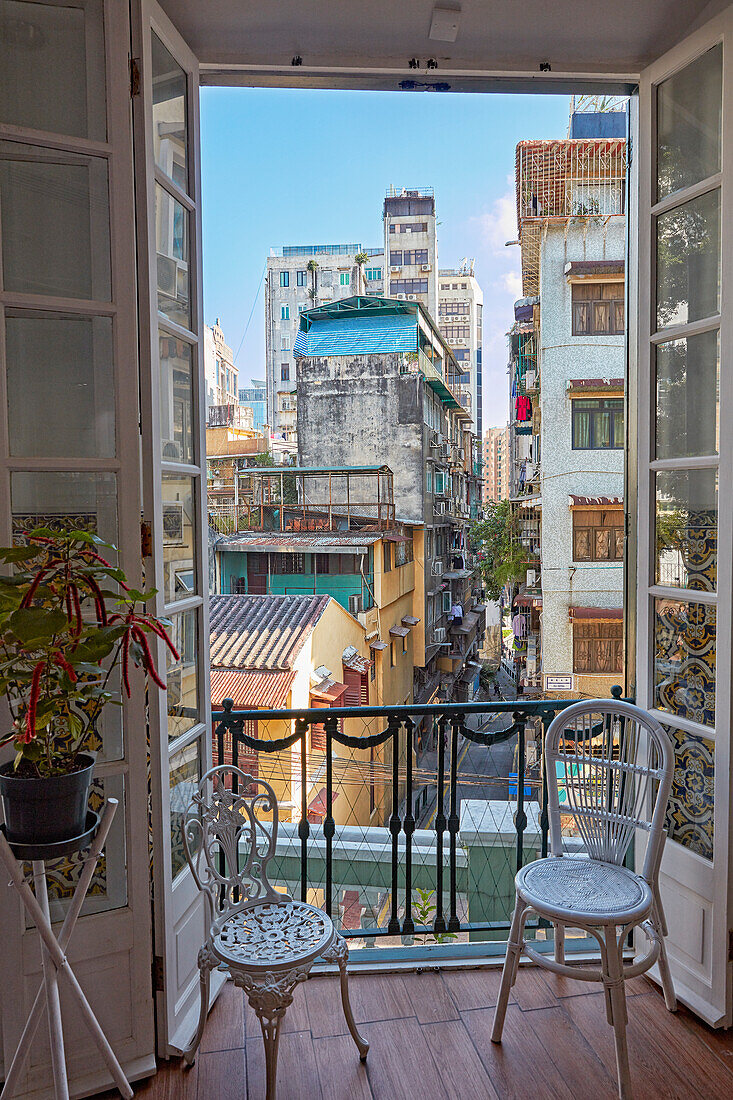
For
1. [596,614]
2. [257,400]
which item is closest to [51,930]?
[596,614]

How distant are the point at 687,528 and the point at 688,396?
1.18 ft

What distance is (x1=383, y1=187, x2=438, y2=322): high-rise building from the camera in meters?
16.6

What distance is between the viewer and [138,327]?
159 cm

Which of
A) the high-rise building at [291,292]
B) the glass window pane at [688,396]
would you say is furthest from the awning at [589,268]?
the glass window pane at [688,396]

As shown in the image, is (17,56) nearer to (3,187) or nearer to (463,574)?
(3,187)

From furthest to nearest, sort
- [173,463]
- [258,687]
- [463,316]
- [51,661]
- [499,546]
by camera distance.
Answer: [463,316] < [499,546] < [258,687] < [173,463] < [51,661]

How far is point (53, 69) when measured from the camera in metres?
1.54

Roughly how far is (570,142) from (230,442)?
791cm

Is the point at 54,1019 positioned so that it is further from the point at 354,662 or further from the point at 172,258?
the point at 354,662

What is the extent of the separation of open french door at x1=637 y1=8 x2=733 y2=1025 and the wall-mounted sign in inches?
393

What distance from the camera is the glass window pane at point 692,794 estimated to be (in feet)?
6.05

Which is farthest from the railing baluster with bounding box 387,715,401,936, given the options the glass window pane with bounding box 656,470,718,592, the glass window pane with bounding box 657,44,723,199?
the glass window pane with bounding box 657,44,723,199

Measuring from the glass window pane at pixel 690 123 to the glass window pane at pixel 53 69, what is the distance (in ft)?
4.89

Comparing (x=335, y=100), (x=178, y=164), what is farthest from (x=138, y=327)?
(x=335, y=100)
